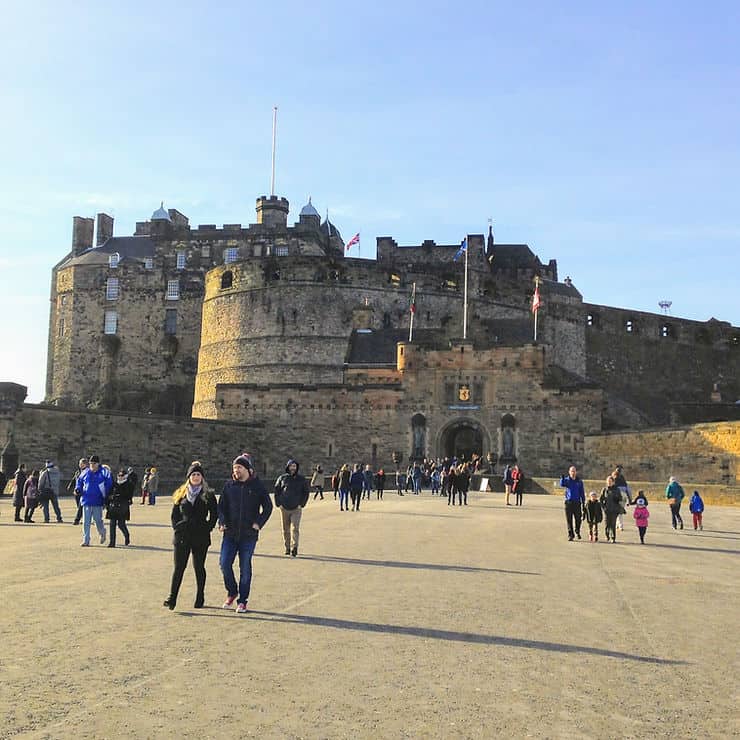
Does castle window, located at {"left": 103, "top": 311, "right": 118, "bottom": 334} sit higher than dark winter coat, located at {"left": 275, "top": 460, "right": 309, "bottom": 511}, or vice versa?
castle window, located at {"left": 103, "top": 311, "right": 118, "bottom": 334}

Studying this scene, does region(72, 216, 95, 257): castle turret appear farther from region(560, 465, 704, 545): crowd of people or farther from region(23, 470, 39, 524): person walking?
region(560, 465, 704, 545): crowd of people

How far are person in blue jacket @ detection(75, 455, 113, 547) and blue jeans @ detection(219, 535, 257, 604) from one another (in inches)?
191

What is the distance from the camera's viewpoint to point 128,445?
118 ft

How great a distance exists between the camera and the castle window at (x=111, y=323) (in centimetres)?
6112

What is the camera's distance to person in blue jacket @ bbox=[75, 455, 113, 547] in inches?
482

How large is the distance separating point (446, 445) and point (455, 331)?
33.6 feet

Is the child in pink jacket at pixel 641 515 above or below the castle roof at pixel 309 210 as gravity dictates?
below

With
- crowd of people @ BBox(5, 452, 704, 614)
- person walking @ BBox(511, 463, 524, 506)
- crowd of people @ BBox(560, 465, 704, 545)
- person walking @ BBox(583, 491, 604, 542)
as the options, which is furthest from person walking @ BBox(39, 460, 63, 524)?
person walking @ BBox(511, 463, 524, 506)

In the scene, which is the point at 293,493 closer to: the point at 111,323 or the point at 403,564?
the point at 403,564

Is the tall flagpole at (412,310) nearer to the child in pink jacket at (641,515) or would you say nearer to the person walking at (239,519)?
the child in pink jacket at (641,515)

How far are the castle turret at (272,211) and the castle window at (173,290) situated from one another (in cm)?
700

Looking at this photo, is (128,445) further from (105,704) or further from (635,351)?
(635,351)

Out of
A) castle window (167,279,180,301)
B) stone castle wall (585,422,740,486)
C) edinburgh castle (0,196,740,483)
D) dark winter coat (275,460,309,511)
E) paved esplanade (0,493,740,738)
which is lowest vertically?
paved esplanade (0,493,740,738)

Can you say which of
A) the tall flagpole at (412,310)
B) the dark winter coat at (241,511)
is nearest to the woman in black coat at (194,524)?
the dark winter coat at (241,511)
